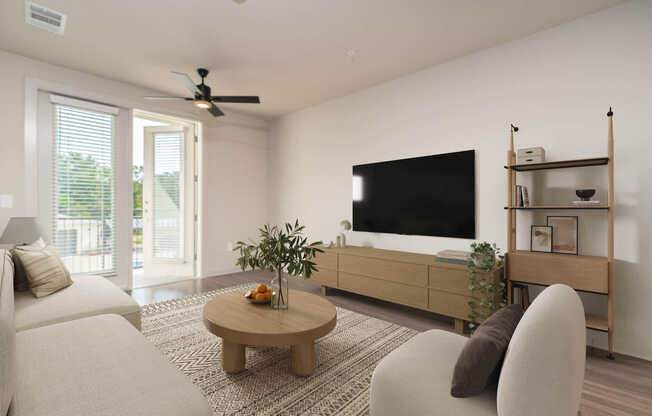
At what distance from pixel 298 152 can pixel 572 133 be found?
3.62m

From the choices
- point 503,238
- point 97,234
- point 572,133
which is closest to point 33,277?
point 97,234

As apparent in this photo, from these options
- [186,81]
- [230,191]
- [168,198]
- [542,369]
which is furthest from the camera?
[230,191]

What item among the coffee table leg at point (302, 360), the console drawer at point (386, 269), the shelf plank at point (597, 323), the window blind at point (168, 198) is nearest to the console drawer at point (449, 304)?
the console drawer at point (386, 269)

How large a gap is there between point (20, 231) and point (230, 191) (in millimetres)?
2686

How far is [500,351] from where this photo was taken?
1171 mm

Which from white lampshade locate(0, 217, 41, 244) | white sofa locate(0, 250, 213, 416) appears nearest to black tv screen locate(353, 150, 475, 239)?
white sofa locate(0, 250, 213, 416)

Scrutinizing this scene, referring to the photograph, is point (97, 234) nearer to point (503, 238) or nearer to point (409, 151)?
point (409, 151)

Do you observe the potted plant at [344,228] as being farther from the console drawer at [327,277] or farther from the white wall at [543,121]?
the console drawer at [327,277]

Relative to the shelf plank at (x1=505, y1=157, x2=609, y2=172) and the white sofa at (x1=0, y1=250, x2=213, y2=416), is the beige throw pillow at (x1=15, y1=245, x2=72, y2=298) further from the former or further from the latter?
the shelf plank at (x1=505, y1=157, x2=609, y2=172)

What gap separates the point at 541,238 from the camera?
8.86 ft

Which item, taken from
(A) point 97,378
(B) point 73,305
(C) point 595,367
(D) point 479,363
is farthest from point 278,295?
(C) point 595,367

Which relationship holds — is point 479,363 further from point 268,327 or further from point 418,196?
point 418,196

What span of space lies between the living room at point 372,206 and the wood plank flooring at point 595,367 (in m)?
0.02

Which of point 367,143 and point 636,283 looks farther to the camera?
point 367,143
